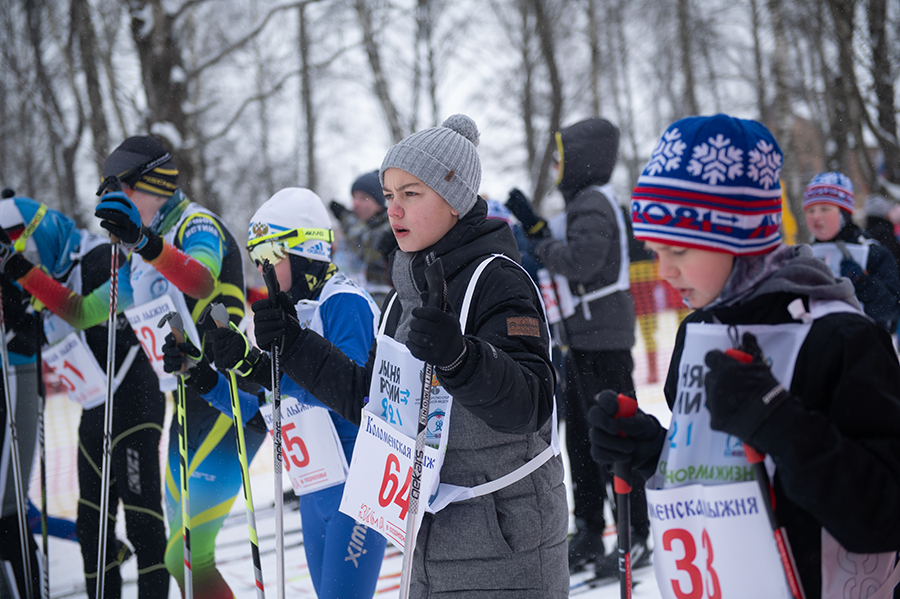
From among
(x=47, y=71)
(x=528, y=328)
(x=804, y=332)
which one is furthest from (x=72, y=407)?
(x=804, y=332)

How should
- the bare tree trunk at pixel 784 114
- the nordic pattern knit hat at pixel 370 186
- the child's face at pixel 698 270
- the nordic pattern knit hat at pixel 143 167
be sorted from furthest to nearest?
the bare tree trunk at pixel 784 114, the nordic pattern knit hat at pixel 370 186, the nordic pattern knit hat at pixel 143 167, the child's face at pixel 698 270

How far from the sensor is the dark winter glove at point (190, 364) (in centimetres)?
267

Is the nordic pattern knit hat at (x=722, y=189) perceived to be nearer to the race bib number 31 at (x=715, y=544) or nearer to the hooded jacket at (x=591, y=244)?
the race bib number 31 at (x=715, y=544)

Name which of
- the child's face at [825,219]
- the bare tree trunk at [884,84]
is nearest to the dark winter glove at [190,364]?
the child's face at [825,219]

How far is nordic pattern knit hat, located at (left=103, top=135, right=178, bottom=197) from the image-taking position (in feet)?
11.0

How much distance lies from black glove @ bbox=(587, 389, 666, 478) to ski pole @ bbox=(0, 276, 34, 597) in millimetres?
3348

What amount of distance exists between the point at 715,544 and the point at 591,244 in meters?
2.80

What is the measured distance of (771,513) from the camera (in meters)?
1.31

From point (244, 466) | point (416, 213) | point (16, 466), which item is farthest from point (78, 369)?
point (416, 213)

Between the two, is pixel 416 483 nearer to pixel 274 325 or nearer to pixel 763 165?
pixel 274 325

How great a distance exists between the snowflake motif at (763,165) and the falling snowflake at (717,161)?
0.07 feet

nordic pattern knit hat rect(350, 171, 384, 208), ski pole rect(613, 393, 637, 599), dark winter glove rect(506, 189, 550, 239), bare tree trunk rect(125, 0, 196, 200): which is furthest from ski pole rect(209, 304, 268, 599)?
bare tree trunk rect(125, 0, 196, 200)

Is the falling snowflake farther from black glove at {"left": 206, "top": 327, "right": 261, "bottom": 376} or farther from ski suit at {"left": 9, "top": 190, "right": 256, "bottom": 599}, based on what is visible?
ski suit at {"left": 9, "top": 190, "right": 256, "bottom": 599}

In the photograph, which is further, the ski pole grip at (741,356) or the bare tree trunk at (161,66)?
the bare tree trunk at (161,66)
